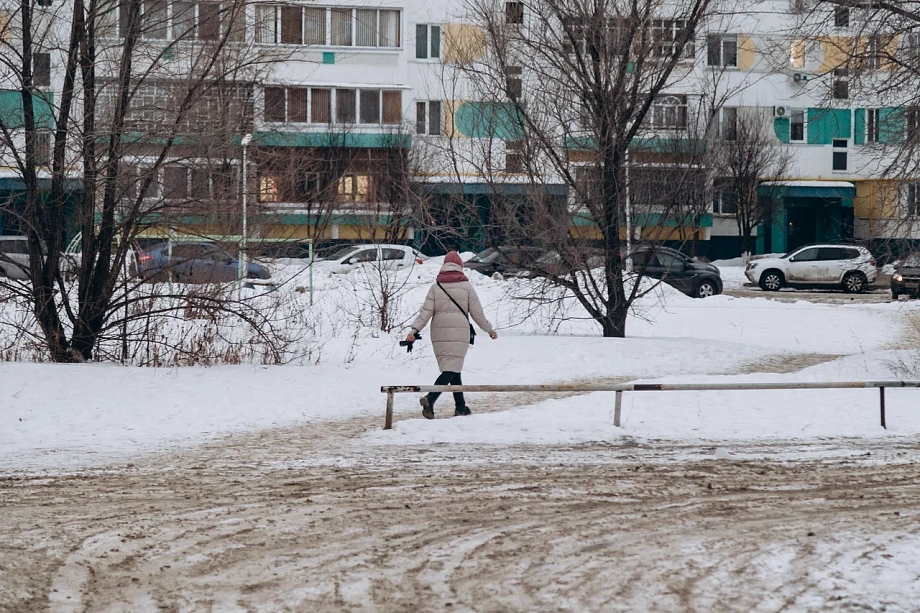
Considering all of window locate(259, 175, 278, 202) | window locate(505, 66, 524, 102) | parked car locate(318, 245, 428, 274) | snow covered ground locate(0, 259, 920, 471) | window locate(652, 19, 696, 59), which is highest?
window locate(652, 19, 696, 59)

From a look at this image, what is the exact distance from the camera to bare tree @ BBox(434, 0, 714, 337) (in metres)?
18.3

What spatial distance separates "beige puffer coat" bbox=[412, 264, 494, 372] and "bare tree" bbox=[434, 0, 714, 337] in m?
7.30

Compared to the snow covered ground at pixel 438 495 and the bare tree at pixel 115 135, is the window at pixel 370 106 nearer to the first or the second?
the bare tree at pixel 115 135

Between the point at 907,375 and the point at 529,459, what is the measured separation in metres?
8.18

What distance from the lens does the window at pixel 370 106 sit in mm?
41531

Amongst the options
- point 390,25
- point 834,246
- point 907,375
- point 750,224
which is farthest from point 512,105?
point 750,224

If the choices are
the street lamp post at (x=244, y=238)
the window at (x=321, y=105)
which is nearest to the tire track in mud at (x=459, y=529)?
the street lamp post at (x=244, y=238)

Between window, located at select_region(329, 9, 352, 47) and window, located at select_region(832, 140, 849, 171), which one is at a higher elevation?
window, located at select_region(329, 9, 352, 47)

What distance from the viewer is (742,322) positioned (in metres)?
24.7

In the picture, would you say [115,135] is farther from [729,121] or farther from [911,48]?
[729,121]

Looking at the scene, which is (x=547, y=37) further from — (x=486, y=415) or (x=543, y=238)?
(x=486, y=415)

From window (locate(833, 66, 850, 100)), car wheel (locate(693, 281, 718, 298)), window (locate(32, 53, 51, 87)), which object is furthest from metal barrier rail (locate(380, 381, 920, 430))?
car wheel (locate(693, 281, 718, 298))

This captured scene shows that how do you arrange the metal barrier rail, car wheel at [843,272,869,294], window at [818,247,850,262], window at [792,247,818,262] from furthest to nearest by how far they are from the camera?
1. window at [792,247,818,262]
2. window at [818,247,850,262]
3. car wheel at [843,272,869,294]
4. the metal barrier rail

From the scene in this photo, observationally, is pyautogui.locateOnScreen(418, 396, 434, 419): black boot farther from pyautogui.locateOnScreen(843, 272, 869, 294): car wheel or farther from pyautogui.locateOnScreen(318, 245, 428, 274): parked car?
pyautogui.locateOnScreen(843, 272, 869, 294): car wheel
